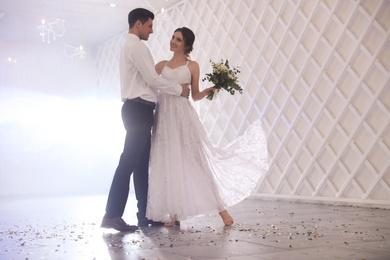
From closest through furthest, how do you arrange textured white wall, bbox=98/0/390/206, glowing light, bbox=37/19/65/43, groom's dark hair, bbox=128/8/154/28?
groom's dark hair, bbox=128/8/154/28 < textured white wall, bbox=98/0/390/206 < glowing light, bbox=37/19/65/43

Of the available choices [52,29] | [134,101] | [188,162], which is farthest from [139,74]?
[52,29]

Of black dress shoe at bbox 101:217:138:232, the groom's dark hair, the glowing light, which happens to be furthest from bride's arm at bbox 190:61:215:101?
the glowing light

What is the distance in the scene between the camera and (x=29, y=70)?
181 inches

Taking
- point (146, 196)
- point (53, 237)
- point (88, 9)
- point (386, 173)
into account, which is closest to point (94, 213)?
point (146, 196)

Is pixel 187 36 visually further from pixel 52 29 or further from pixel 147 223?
pixel 52 29

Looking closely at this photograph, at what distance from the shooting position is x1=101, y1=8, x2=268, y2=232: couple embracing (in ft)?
7.23

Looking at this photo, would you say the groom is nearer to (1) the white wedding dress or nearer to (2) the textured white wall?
(1) the white wedding dress

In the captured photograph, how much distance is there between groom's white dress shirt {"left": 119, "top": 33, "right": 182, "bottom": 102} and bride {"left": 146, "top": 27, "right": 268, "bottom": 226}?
16 cm

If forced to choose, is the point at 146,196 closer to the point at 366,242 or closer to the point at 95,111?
the point at 366,242

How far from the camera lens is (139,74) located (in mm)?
2254

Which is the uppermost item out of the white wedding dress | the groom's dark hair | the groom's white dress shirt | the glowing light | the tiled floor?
the glowing light

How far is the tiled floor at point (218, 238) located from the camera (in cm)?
152

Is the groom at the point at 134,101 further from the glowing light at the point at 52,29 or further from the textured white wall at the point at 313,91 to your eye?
the glowing light at the point at 52,29

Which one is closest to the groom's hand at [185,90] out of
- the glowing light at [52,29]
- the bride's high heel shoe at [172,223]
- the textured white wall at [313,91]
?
the textured white wall at [313,91]
